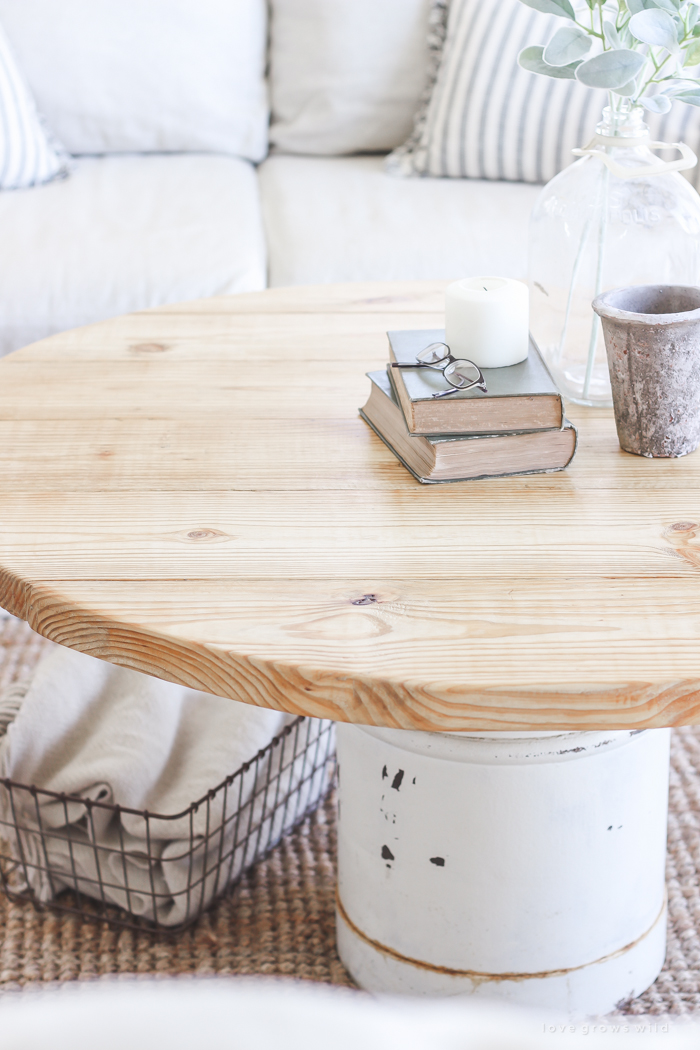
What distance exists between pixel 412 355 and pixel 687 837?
69 cm

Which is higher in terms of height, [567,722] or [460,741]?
[567,722]

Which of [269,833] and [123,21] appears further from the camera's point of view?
[123,21]

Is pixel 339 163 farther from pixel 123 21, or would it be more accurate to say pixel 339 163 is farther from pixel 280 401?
pixel 280 401

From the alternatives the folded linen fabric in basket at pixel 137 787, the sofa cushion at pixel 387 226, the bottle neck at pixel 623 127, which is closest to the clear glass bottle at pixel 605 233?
the bottle neck at pixel 623 127

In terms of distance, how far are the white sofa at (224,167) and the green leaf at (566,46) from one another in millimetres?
910

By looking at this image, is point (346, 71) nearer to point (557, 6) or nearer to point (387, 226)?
point (387, 226)

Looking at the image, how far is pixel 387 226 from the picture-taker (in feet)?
5.98

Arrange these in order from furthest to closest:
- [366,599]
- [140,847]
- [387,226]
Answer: [387,226], [140,847], [366,599]

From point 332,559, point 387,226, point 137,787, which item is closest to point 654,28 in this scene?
point 332,559

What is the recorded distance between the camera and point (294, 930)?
103 centimetres

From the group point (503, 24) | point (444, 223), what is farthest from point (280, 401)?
point (503, 24)

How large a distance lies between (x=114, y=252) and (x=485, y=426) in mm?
1155

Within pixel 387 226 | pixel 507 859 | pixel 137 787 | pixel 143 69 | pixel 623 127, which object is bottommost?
pixel 137 787

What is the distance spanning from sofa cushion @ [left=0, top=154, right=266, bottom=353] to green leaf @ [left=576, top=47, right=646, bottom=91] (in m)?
0.98
